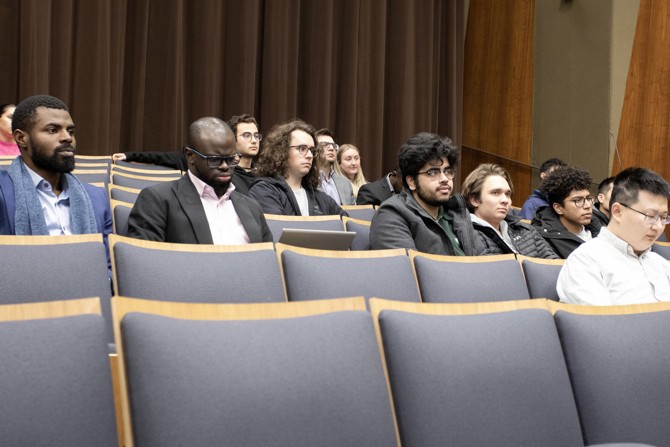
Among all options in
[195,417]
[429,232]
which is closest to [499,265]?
[429,232]

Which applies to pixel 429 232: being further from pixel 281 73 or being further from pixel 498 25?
pixel 498 25

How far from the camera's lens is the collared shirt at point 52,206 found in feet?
6.97

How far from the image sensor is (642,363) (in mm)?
1249

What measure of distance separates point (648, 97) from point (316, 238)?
388cm

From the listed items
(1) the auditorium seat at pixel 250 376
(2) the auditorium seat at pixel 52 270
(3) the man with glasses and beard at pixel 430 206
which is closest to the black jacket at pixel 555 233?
(3) the man with glasses and beard at pixel 430 206

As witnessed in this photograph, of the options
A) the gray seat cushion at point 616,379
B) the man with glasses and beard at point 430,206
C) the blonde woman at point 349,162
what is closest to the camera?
the gray seat cushion at point 616,379

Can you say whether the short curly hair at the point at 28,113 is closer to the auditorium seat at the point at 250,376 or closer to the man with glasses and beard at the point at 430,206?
the man with glasses and beard at the point at 430,206

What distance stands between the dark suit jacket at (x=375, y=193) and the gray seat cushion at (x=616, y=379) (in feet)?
8.57

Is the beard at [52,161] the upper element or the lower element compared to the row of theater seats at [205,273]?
upper

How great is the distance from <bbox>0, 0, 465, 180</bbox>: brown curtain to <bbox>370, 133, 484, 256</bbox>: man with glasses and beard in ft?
8.75

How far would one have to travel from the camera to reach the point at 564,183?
2.99m

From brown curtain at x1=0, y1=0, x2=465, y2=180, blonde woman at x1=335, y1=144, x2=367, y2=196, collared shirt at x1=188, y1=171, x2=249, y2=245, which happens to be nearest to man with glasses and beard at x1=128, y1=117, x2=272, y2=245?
collared shirt at x1=188, y1=171, x2=249, y2=245

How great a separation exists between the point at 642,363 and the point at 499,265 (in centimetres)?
73

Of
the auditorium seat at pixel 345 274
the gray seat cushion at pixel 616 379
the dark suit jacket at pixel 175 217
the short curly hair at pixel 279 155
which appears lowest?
the gray seat cushion at pixel 616 379
